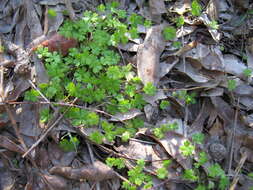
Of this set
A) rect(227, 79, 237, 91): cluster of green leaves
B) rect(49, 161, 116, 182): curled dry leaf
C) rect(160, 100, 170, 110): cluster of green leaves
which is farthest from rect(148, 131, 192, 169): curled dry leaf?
rect(227, 79, 237, 91): cluster of green leaves

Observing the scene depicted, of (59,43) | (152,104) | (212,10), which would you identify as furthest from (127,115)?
(212,10)

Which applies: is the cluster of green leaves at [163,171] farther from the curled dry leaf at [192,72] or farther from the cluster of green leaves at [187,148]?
the curled dry leaf at [192,72]

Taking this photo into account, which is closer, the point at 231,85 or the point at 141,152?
the point at 141,152

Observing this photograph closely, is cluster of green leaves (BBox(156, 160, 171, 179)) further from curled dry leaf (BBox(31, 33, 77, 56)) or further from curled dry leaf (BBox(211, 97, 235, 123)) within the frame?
curled dry leaf (BBox(31, 33, 77, 56))

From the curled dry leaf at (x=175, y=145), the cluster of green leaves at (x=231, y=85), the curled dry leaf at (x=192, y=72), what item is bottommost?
the curled dry leaf at (x=175, y=145)

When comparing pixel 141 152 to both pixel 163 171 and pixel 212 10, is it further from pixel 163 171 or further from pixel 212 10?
pixel 212 10

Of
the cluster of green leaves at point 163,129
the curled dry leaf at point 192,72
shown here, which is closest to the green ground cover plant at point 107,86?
the cluster of green leaves at point 163,129
